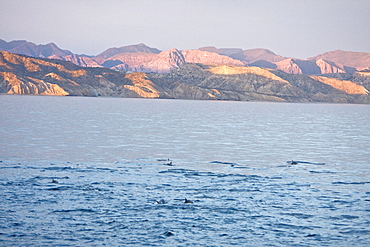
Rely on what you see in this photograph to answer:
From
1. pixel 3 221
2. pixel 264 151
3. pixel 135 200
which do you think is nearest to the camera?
pixel 3 221

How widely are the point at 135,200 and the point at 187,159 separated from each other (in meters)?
12.5

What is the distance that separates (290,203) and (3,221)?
37.3 ft

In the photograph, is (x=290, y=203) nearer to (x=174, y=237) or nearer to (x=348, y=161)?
(x=174, y=237)

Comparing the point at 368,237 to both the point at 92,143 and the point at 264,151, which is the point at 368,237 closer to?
the point at 264,151

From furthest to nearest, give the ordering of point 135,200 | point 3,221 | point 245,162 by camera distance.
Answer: point 245,162
point 135,200
point 3,221

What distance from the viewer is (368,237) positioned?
16.1 m

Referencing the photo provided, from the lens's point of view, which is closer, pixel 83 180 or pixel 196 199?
pixel 196 199

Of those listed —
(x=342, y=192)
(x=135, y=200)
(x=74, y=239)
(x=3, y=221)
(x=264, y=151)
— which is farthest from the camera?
(x=264, y=151)

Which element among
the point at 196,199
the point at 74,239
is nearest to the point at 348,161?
the point at 196,199

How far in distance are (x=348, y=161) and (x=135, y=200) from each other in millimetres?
18653

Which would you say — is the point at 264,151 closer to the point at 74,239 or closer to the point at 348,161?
the point at 348,161

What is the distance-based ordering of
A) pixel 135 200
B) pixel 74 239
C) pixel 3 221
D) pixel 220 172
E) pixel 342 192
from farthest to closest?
pixel 220 172, pixel 342 192, pixel 135 200, pixel 3 221, pixel 74 239

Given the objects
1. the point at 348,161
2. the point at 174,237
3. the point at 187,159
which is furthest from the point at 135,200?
the point at 348,161

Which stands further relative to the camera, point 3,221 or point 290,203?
point 290,203
